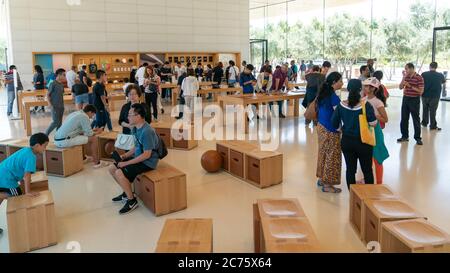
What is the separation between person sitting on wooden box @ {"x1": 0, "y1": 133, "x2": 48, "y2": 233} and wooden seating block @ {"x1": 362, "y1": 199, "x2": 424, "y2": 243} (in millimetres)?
3225

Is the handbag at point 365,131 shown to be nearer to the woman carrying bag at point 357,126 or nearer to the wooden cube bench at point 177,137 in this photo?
the woman carrying bag at point 357,126

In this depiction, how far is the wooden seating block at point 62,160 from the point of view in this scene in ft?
20.5

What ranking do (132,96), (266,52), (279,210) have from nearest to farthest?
1. (279,210)
2. (132,96)
3. (266,52)

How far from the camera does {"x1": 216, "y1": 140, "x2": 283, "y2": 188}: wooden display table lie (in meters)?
5.57

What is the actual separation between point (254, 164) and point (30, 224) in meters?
2.87

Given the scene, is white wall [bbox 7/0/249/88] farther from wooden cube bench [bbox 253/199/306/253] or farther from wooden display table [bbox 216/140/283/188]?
wooden cube bench [bbox 253/199/306/253]

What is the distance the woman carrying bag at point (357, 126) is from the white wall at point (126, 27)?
1296 cm

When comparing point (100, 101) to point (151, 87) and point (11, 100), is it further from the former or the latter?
point (11, 100)

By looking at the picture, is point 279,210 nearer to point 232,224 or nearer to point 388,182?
point 232,224

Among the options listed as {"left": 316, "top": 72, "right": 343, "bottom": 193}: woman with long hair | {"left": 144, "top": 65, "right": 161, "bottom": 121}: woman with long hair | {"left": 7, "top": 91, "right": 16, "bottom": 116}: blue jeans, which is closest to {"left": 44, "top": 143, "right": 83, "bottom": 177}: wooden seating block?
{"left": 316, "top": 72, "right": 343, "bottom": 193}: woman with long hair

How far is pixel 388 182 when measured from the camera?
18.8 feet

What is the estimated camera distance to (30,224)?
12.6 ft

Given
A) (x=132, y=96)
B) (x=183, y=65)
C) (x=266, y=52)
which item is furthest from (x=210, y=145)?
(x=266, y=52)

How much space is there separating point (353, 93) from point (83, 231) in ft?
10.6
